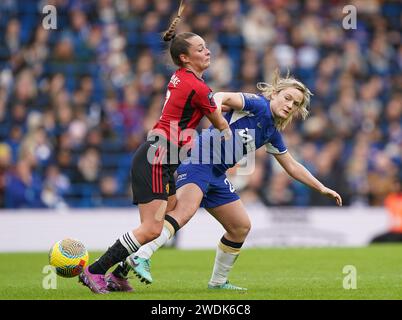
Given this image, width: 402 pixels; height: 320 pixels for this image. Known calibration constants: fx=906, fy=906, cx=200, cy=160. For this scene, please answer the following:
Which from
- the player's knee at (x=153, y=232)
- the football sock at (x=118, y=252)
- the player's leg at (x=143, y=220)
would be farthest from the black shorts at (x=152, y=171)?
the football sock at (x=118, y=252)

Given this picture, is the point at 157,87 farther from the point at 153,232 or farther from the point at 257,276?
the point at 153,232

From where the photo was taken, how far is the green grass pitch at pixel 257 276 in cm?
807

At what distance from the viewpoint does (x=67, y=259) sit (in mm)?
8508

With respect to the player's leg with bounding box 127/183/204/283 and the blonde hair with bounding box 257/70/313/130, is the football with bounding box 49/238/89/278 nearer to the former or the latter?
the player's leg with bounding box 127/183/204/283

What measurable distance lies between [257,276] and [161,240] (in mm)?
2572

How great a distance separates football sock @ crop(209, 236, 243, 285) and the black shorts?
1.08 meters

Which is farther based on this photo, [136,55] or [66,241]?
[136,55]

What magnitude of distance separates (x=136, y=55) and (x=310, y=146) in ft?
14.7

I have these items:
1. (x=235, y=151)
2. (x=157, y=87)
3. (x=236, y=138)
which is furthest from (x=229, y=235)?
(x=157, y=87)

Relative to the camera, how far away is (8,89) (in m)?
18.2

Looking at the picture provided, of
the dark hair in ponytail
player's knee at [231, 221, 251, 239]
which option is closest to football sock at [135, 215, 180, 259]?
player's knee at [231, 221, 251, 239]

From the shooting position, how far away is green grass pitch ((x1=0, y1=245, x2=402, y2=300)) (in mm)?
8070

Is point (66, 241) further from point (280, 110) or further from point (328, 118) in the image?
point (328, 118)

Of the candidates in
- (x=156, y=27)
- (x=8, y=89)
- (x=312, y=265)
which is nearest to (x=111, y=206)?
(x=8, y=89)
